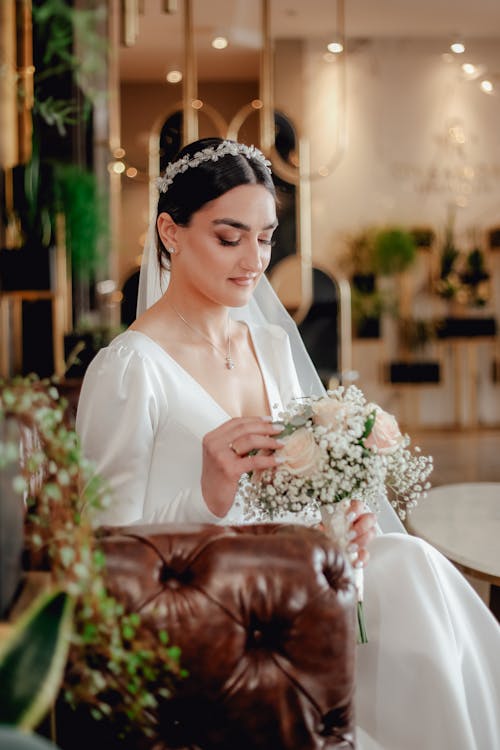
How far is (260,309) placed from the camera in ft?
8.36

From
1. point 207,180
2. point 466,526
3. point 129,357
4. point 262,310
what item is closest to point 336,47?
point 262,310

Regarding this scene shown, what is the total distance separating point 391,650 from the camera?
5.29ft

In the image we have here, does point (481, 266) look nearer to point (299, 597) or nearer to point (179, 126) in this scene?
point (179, 126)

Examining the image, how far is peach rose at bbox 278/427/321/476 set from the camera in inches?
58.9

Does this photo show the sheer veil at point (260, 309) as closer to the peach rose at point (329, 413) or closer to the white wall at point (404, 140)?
the peach rose at point (329, 413)

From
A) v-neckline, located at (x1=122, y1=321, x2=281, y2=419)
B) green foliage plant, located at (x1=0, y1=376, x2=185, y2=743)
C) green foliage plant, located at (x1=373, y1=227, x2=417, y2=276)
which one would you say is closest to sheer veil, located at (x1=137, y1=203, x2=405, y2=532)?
v-neckline, located at (x1=122, y1=321, x2=281, y2=419)

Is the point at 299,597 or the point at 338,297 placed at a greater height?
the point at 338,297

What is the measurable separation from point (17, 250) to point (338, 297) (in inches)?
144

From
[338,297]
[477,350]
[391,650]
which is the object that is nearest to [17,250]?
[391,650]

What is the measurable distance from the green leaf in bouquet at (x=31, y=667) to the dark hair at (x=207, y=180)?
4.24 ft

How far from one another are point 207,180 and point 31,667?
4.50ft

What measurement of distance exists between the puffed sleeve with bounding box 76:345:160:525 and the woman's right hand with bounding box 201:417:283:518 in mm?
287

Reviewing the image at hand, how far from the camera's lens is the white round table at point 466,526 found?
2053 mm

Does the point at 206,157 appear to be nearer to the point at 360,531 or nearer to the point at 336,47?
the point at 360,531
